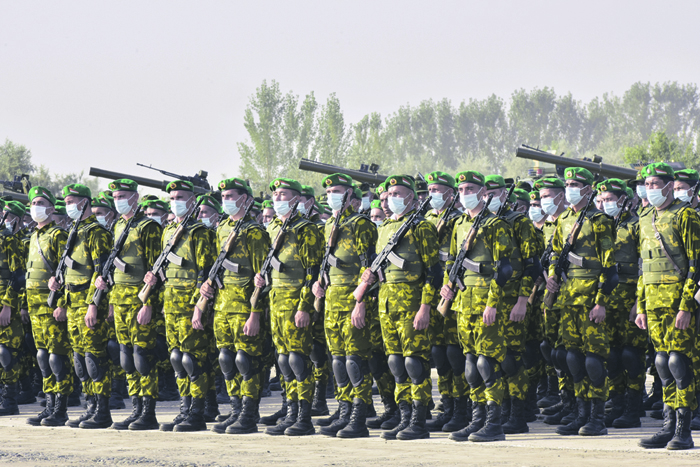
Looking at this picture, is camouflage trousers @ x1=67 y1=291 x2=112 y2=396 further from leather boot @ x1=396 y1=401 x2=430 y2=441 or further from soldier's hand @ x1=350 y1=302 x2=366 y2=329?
leather boot @ x1=396 y1=401 x2=430 y2=441

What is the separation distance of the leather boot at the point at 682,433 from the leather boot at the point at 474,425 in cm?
159

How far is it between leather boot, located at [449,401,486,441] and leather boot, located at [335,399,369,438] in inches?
31.5

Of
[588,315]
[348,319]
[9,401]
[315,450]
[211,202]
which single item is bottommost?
[9,401]

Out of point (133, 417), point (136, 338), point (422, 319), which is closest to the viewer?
point (422, 319)

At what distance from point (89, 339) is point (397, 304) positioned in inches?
126

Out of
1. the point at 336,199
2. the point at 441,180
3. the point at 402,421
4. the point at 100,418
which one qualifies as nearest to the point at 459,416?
the point at 402,421

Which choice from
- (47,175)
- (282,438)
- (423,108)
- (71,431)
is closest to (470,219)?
(282,438)

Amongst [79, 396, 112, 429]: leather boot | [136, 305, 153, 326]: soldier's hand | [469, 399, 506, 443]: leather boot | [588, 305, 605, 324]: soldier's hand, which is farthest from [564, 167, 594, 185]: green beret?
[79, 396, 112, 429]: leather boot

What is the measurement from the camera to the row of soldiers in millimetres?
7926

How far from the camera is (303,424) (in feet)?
27.8

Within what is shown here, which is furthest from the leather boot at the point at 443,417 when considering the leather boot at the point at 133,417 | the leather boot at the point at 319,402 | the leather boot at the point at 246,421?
the leather boot at the point at 133,417

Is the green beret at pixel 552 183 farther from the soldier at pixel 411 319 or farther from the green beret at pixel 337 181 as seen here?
the green beret at pixel 337 181

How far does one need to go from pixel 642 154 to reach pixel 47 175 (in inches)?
1472

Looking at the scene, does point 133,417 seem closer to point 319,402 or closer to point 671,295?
point 319,402
